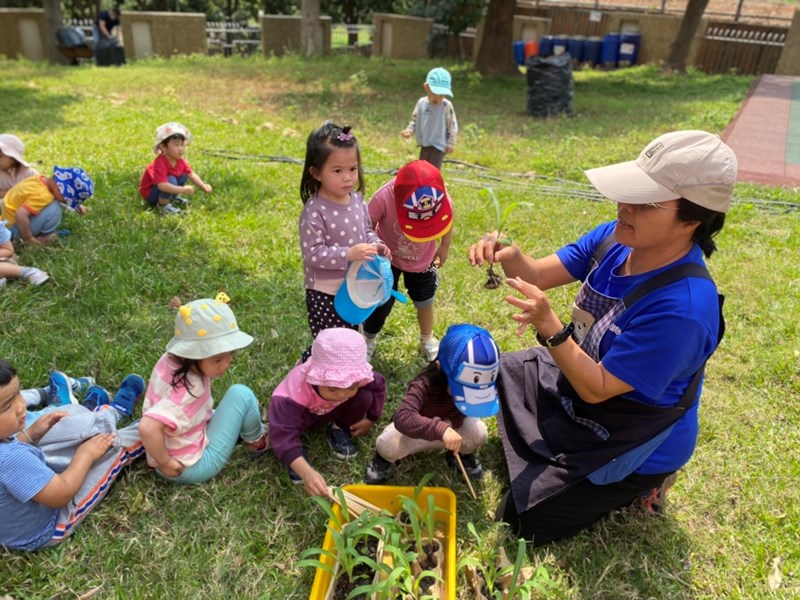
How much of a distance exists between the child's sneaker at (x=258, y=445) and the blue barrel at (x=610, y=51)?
18.5 metres

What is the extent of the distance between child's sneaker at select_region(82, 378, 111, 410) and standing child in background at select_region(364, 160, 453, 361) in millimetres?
1376

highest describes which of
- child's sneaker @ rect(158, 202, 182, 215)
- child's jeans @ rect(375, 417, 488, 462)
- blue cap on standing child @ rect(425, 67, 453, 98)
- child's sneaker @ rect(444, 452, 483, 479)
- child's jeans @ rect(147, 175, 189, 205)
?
blue cap on standing child @ rect(425, 67, 453, 98)

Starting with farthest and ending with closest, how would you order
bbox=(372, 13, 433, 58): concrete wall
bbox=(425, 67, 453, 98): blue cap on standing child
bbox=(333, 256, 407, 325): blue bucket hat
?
1. bbox=(372, 13, 433, 58): concrete wall
2. bbox=(425, 67, 453, 98): blue cap on standing child
3. bbox=(333, 256, 407, 325): blue bucket hat

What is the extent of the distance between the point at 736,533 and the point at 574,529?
2.30ft

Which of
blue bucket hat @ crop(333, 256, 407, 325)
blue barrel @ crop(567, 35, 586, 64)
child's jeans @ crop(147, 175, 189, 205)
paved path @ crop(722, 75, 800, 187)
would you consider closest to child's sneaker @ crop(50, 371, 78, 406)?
blue bucket hat @ crop(333, 256, 407, 325)

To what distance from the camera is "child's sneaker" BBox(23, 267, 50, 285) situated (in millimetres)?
3875

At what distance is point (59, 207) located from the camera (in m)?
4.51

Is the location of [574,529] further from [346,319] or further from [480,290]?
[480,290]

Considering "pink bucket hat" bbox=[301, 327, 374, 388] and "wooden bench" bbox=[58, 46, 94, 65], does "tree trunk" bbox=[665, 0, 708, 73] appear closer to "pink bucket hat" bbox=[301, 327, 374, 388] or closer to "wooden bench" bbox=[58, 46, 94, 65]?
"wooden bench" bbox=[58, 46, 94, 65]

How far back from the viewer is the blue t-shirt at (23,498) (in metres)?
2.07

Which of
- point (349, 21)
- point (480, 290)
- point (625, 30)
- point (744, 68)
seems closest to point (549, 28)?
point (625, 30)

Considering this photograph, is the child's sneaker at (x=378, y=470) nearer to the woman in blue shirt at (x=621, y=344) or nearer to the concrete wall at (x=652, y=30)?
the woman in blue shirt at (x=621, y=344)

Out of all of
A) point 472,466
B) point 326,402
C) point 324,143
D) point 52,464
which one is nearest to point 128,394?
point 52,464

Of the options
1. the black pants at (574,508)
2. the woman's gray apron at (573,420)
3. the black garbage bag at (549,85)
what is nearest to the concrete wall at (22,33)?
the black garbage bag at (549,85)
